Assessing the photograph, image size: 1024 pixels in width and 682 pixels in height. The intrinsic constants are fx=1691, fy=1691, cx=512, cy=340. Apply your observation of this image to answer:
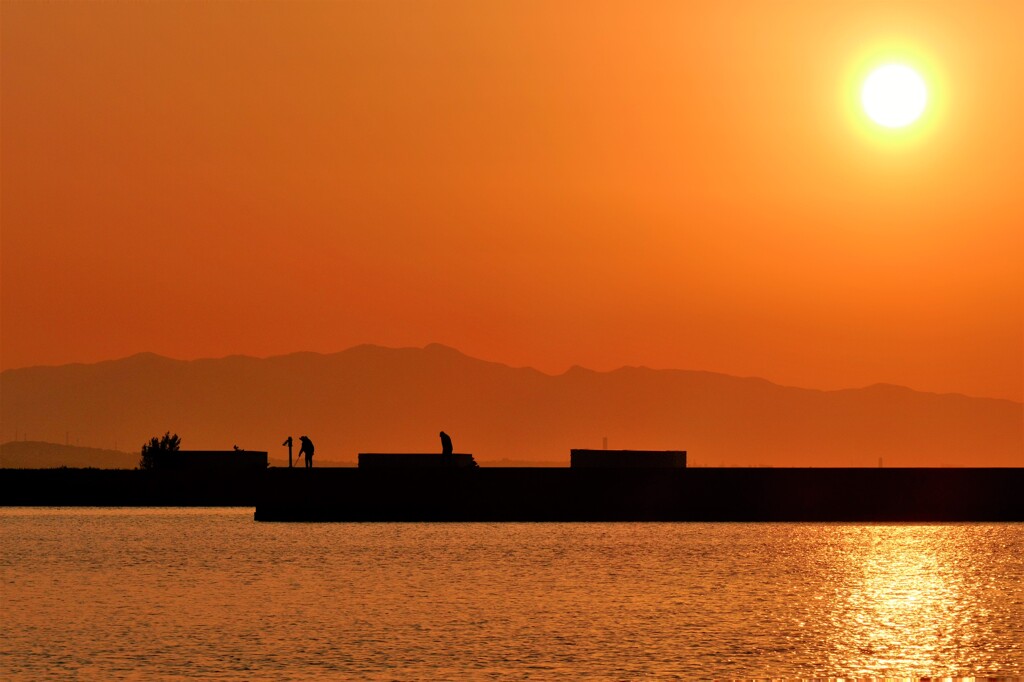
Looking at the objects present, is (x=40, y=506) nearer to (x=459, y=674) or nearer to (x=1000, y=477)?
(x=1000, y=477)

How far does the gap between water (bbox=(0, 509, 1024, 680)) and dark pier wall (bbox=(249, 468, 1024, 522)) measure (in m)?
6.06

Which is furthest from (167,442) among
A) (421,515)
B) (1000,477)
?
(1000,477)

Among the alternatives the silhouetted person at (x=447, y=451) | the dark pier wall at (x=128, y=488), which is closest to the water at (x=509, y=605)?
the silhouetted person at (x=447, y=451)

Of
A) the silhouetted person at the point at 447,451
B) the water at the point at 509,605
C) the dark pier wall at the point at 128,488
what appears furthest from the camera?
the dark pier wall at the point at 128,488

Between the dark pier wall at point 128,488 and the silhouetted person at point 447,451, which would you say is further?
the dark pier wall at point 128,488

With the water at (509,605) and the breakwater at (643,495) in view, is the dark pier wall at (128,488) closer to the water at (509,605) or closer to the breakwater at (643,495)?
the breakwater at (643,495)

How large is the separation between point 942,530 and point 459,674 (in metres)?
51.5

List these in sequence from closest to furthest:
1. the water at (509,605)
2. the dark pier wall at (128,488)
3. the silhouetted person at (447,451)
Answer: the water at (509,605)
the silhouetted person at (447,451)
the dark pier wall at (128,488)

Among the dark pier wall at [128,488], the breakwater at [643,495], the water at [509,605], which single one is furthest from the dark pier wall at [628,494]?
the dark pier wall at [128,488]

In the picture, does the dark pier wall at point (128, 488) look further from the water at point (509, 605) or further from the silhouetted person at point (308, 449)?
the water at point (509, 605)

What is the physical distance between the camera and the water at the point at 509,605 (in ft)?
95.6

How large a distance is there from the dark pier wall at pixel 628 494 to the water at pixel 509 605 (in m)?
6.06

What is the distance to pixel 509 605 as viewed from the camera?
131ft

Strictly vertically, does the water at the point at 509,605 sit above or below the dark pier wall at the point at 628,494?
below
